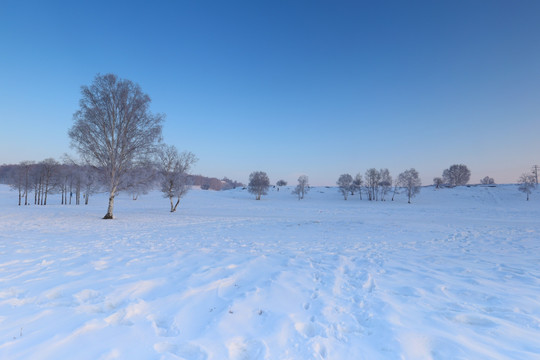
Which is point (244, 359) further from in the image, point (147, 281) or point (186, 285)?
point (147, 281)

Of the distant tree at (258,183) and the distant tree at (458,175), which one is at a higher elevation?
the distant tree at (458,175)

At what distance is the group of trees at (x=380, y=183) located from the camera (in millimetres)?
55625

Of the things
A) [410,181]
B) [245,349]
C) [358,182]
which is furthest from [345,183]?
[245,349]

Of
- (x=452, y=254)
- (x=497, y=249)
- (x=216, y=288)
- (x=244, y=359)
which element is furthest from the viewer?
(x=497, y=249)

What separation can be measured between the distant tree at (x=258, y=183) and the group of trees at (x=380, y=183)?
897 inches

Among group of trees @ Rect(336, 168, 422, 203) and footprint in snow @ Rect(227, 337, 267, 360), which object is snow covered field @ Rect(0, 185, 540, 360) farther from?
group of trees @ Rect(336, 168, 422, 203)

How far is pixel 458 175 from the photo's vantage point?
88812 mm

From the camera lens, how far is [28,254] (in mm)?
6652

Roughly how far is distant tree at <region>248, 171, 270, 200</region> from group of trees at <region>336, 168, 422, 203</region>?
2279 centimetres

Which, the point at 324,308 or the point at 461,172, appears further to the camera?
the point at 461,172

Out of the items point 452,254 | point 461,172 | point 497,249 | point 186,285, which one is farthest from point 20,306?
point 461,172

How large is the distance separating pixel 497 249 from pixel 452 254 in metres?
2.46

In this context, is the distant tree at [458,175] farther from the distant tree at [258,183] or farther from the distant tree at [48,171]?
the distant tree at [48,171]

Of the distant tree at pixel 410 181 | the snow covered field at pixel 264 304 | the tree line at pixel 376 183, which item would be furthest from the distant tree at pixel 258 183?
the snow covered field at pixel 264 304
